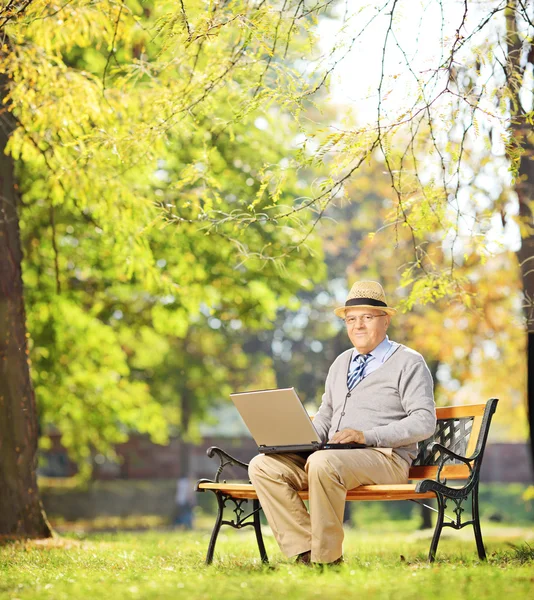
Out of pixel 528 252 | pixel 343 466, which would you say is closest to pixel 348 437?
pixel 343 466

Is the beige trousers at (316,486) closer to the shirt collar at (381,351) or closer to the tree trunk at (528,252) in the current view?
the shirt collar at (381,351)

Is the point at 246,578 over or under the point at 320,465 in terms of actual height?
under

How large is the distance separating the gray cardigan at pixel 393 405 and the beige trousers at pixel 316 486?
5.5 inches

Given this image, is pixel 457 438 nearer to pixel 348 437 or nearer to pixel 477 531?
pixel 477 531

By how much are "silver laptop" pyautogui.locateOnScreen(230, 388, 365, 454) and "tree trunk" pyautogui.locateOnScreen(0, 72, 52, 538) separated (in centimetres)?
387

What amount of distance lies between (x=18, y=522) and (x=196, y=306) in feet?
16.2

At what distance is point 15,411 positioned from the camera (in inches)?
358

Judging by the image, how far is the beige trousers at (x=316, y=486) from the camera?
17.6ft

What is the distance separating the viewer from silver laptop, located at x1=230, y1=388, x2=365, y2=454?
221 inches

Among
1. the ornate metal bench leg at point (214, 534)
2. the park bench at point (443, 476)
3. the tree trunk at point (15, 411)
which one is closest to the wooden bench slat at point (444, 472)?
the park bench at point (443, 476)

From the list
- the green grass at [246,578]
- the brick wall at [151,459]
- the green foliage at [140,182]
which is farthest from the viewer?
the brick wall at [151,459]

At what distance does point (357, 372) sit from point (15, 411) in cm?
422

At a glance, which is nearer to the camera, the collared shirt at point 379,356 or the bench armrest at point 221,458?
the collared shirt at point 379,356

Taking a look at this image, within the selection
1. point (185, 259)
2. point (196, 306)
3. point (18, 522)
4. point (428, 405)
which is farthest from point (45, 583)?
point (196, 306)
